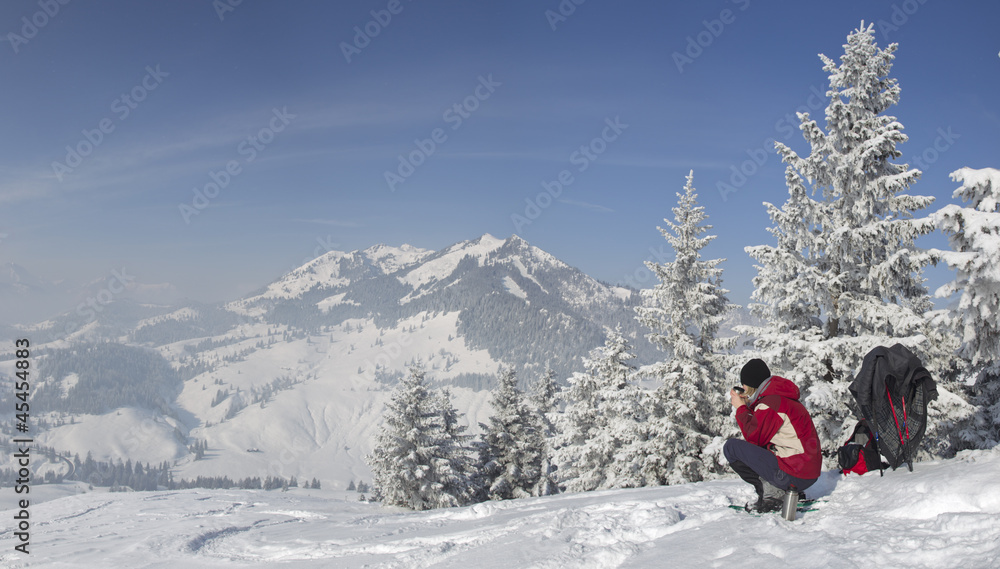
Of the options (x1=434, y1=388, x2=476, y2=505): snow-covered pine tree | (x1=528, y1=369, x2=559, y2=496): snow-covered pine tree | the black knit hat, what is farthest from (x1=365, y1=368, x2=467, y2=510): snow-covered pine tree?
the black knit hat

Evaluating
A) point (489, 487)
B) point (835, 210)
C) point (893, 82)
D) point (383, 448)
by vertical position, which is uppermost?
point (893, 82)

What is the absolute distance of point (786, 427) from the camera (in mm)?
5082

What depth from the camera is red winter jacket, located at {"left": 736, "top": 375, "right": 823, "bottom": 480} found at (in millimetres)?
5039

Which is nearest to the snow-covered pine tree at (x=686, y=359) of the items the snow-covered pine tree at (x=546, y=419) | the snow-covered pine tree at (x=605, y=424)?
the snow-covered pine tree at (x=605, y=424)

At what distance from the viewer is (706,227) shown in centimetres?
1819

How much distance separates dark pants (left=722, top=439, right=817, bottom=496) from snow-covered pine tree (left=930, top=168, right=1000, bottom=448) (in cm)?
542

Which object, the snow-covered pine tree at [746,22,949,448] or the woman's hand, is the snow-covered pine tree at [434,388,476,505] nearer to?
the snow-covered pine tree at [746,22,949,448]

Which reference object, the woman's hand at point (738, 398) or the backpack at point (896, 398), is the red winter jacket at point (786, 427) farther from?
the backpack at point (896, 398)

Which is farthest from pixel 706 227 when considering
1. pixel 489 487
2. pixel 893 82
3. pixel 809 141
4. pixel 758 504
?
pixel 489 487

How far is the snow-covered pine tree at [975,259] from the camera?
7465 mm

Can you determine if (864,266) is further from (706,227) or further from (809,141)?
(706,227)

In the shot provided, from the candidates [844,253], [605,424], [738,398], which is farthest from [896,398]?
[605,424]

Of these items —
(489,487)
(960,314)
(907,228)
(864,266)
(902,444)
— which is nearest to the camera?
(902,444)

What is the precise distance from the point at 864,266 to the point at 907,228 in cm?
166
